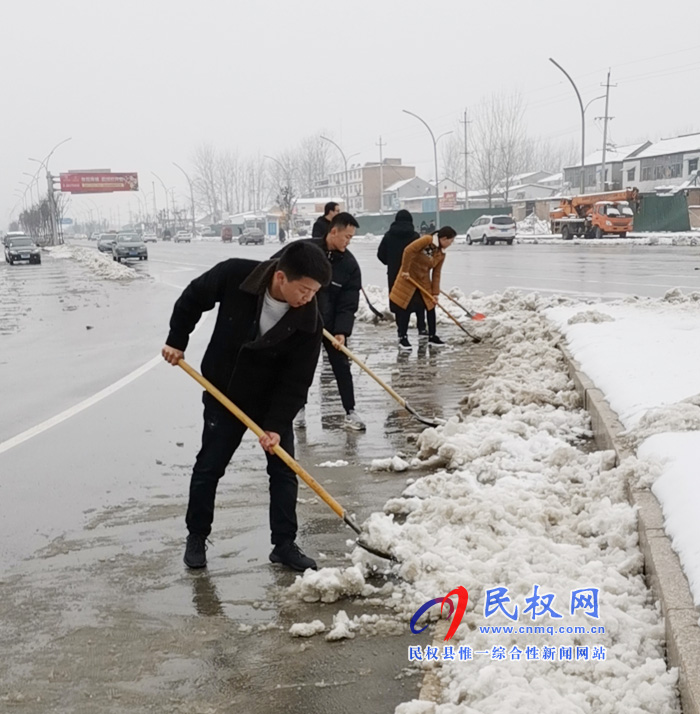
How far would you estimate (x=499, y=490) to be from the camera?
455 centimetres

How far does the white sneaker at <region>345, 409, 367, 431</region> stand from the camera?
6.77m

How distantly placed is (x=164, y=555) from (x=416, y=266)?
22.0ft

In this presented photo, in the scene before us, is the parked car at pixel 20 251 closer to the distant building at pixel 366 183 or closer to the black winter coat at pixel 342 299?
the black winter coat at pixel 342 299

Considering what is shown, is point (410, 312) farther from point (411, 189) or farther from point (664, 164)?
point (411, 189)

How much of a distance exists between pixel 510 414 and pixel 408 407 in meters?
1.15

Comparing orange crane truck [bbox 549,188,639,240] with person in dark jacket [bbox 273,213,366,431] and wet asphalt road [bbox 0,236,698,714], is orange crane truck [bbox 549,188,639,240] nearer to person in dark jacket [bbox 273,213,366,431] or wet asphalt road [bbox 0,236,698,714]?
wet asphalt road [bbox 0,236,698,714]

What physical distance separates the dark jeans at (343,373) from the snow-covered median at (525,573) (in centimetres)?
130

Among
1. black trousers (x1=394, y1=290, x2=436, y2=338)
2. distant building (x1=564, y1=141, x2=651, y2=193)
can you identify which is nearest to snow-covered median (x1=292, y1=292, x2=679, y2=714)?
black trousers (x1=394, y1=290, x2=436, y2=338)

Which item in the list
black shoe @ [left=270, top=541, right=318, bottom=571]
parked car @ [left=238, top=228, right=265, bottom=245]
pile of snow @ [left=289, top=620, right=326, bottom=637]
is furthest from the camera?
parked car @ [left=238, top=228, right=265, bottom=245]

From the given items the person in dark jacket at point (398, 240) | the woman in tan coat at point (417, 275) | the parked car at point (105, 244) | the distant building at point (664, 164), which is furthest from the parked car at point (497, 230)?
the woman in tan coat at point (417, 275)

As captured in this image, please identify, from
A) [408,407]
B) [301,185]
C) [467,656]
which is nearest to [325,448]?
[408,407]

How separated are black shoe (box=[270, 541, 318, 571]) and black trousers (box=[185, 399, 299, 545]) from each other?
0.03 metres

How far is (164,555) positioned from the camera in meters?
4.32

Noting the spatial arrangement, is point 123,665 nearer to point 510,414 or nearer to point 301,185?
A: point 510,414
